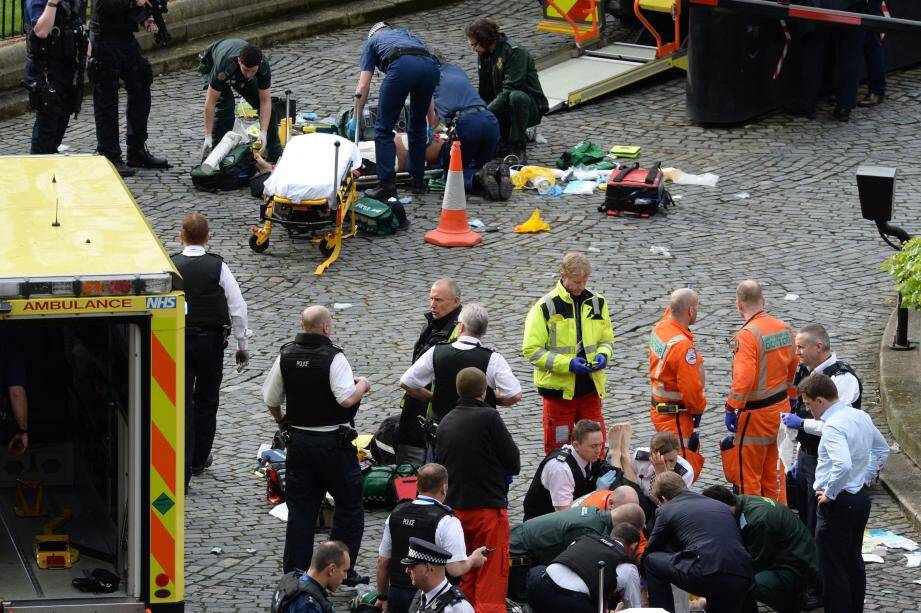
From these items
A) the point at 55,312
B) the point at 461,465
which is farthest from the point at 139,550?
the point at 461,465

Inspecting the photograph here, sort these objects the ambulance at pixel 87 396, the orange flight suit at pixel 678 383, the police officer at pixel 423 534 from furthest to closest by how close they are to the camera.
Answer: the orange flight suit at pixel 678 383 < the police officer at pixel 423 534 < the ambulance at pixel 87 396

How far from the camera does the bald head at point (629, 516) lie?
8.81 m

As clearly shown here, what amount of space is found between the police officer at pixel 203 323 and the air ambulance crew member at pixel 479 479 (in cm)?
206

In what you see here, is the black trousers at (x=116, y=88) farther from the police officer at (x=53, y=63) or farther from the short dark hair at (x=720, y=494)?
the short dark hair at (x=720, y=494)

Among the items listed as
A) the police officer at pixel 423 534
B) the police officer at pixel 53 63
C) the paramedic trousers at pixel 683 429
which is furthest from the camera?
the police officer at pixel 53 63

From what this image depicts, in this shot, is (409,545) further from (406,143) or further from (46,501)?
(406,143)

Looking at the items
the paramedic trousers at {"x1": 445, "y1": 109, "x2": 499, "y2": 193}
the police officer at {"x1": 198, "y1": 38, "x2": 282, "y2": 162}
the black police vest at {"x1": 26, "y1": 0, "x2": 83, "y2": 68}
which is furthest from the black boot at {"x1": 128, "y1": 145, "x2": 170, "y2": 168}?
the paramedic trousers at {"x1": 445, "y1": 109, "x2": 499, "y2": 193}

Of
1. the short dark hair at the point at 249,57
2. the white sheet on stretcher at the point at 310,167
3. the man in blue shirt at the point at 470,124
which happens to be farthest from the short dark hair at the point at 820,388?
the short dark hair at the point at 249,57

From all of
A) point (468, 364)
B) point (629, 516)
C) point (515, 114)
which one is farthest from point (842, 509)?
point (515, 114)

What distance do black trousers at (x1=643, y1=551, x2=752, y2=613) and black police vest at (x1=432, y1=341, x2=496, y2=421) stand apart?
4.79 ft

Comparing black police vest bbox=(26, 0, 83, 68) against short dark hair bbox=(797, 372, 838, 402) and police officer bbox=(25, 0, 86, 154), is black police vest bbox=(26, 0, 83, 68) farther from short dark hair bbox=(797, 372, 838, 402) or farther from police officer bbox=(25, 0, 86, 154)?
short dark hair bbox=(797, 372, 838, 402)

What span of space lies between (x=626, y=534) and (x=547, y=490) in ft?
3.02

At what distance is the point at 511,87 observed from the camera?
16.3m

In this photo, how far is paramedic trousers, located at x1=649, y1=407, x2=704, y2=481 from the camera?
33.5ft
